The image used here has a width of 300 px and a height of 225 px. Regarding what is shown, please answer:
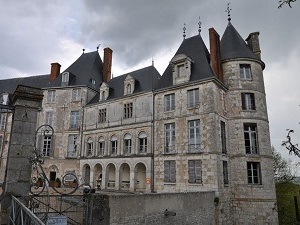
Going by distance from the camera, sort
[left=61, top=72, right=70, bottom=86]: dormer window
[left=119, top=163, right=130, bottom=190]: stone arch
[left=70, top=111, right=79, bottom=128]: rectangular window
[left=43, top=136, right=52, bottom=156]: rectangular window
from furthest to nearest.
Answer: [left=61, top=72, right=70, bottom=86]: dormer window < [left=70, top=111, right=79, bottom=128]: rectangular window < [left=43, top=136, right=52, bottom=156]: rectangular window < [left=119, top=163, right=130, bottom=190]: stone arch

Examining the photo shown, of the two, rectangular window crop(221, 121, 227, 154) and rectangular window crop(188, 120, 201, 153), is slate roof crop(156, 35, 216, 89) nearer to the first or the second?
rectangular window crop(188, 120, 201, 153)

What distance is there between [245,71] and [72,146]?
16452mm

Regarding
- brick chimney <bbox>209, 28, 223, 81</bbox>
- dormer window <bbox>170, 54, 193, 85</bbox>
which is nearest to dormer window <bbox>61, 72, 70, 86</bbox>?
dormer window <bbox>170, 54, 193, 85</bbox>

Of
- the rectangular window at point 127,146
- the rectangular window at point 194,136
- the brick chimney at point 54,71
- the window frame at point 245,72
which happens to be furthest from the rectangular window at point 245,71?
the brick chimney at point 54,71

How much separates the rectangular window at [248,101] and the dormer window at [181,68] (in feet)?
13.4

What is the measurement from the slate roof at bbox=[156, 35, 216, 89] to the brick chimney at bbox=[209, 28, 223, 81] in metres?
0.43

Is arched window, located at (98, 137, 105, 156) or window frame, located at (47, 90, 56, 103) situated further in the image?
window frame, located at (47, 90, 56, 103)

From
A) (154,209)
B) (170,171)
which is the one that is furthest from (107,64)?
(154,209)

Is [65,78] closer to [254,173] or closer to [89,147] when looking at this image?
[89,147]

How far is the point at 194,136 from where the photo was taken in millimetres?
15906

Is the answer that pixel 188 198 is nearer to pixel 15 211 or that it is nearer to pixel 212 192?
pixel 212 192

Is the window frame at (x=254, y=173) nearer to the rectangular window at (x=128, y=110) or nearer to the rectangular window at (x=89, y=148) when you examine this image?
the rectangular window at (x=128, y=110)

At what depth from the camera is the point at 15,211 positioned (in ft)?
12.1

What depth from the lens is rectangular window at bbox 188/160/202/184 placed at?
14998 mm
